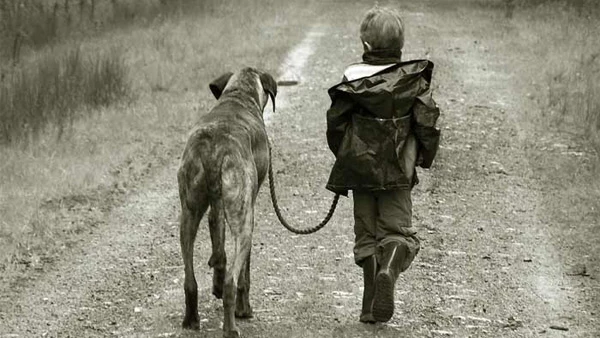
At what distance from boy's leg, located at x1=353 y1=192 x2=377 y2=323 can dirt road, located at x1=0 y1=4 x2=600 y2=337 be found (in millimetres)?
142

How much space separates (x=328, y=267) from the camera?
7562 millimetres

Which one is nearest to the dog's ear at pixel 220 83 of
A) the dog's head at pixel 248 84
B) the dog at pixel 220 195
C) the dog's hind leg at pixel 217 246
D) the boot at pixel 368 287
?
the dog's head at pixel 248 84

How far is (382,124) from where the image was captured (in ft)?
20.0

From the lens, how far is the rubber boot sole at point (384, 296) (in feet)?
19.4

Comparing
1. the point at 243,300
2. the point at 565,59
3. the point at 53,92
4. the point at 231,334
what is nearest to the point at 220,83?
the point at 243,300

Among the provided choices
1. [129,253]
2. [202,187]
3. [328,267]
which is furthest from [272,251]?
[202,187]

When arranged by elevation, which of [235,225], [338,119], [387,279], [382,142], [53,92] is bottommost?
[53,92]

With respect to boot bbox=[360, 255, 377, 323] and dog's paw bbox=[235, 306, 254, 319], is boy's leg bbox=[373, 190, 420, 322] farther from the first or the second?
dog's paw bbox=[235, 306, 254, 319]

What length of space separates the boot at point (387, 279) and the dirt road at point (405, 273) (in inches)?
10.0

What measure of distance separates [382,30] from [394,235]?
1205 mm

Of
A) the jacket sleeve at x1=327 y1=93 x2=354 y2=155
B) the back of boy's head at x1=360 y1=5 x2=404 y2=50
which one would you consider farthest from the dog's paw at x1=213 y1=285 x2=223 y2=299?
the back of boy's head at x1=360 y1=5 x2=404 y2=50

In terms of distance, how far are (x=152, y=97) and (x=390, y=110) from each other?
28.9 feet

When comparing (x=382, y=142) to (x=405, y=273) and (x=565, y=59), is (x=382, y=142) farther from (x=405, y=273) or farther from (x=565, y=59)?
(x=565, y=59)

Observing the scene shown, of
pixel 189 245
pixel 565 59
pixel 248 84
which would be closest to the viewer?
pixel 189 245
